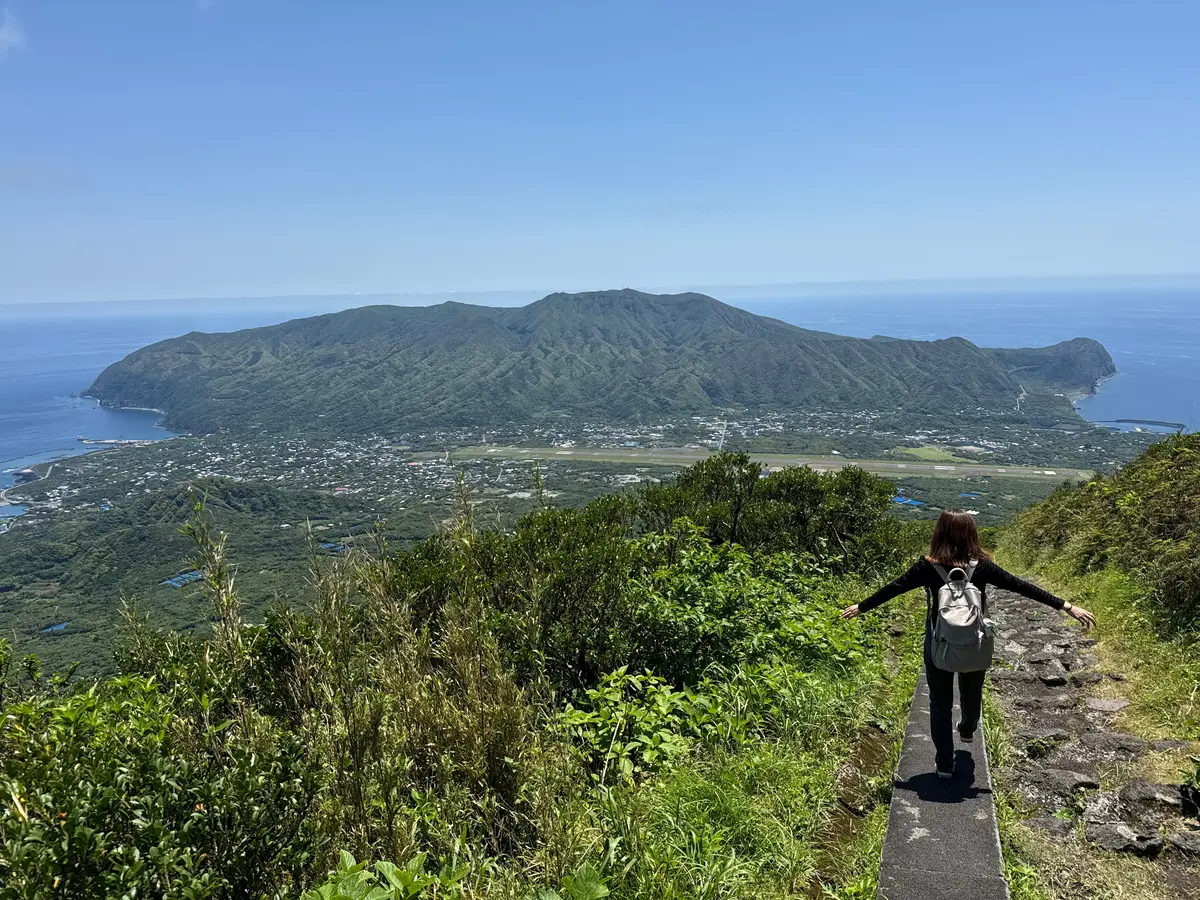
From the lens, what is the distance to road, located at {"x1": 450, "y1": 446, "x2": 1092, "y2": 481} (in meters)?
80.6

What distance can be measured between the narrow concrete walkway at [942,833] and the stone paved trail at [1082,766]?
243mm

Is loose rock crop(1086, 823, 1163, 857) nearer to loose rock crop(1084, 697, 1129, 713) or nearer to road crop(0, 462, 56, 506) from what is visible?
loose rock crop(1084, 697, 1129, 713)

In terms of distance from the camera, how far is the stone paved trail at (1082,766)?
9.05 feet

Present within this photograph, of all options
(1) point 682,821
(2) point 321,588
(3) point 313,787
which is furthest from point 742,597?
(3) point 313,787

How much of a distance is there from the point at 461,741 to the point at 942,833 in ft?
8.02

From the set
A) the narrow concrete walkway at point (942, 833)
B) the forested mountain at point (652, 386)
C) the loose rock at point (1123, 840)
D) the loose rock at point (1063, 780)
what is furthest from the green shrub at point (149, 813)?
the forested mountain at point (652, 386)

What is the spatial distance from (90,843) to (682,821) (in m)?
2.42

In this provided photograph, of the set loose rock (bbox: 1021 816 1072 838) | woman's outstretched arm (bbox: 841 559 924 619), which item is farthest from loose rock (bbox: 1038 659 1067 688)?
woman's outstretched arm (bbox: 841 559 924 619)

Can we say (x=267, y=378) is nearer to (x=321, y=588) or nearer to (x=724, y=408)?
(x=724, y=408)

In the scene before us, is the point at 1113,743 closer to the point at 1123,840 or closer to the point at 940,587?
the point at 1123,840

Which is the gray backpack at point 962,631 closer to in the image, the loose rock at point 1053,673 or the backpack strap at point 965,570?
the backpack strap at point 965,570

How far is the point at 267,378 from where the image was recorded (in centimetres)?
19712

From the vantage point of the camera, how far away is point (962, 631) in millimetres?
3232

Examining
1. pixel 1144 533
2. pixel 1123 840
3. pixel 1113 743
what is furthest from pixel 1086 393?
pixel 1123 840
